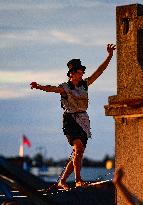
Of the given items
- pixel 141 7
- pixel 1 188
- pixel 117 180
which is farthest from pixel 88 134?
pixel 117 180

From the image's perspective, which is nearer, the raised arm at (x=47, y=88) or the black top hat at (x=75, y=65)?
the raised arm at (x=47, y=88)

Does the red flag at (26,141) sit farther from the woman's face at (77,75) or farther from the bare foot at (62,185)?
the woman's face at (77,75)

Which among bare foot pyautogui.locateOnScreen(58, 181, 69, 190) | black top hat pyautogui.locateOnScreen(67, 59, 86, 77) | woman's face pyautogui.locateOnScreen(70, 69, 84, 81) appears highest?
black top hat pyautogui.locateOnScreen(67, 59, 86, 77)

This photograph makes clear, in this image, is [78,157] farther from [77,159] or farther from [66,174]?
[66,174]

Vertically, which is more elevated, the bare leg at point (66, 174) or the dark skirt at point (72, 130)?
the dark skirt at point (72, 130)

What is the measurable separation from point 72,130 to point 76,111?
21cm

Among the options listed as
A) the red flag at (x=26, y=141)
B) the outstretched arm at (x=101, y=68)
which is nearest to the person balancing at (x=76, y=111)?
the outstretched arm at (x=101, y=68)

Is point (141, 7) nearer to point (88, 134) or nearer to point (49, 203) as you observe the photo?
point (88, 134)

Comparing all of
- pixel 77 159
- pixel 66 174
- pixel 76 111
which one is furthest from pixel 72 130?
pixel 66 174

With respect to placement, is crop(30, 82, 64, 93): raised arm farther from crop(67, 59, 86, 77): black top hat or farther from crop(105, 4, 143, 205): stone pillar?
crop(105, 4, 143, 205): stone pillar

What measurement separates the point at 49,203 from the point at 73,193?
23.0 metres

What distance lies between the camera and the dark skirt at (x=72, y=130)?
8.22 m

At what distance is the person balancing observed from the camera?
321 inches

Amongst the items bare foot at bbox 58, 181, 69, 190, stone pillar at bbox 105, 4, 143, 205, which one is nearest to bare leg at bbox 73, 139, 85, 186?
bare foot at bbox 58, 181, 69, 190
